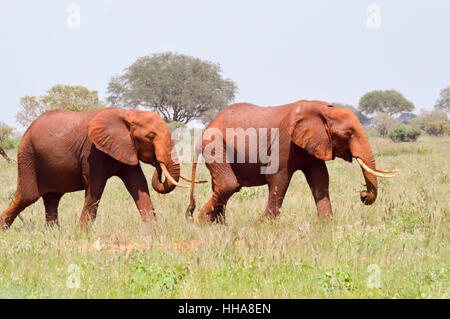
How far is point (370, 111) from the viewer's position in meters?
68.9

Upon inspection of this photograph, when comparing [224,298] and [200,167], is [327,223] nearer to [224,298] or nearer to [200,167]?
[224,298]

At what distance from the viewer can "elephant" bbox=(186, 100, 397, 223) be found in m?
7.96

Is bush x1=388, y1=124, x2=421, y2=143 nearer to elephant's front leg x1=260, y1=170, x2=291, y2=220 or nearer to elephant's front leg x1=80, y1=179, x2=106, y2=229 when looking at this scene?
elephant's front leg x1=260, y1=170, x2=291, y2=220

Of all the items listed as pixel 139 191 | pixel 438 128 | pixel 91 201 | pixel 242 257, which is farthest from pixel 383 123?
pixel 242 257

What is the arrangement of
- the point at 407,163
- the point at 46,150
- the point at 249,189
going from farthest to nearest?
the point at 407,163, the point at 249,189, the point at 46,150

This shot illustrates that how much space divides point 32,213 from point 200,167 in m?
9.73

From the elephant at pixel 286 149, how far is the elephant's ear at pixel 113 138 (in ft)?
4.00

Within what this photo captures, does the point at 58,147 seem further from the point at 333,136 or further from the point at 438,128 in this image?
the point at 438,128

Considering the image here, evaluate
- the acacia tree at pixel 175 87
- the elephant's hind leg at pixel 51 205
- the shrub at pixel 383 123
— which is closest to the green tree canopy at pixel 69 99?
the acacia tree at pixel 175 87

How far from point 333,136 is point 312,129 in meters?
0.33

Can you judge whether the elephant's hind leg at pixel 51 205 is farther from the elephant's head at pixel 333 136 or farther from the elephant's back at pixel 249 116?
the elephant's head at pixel 333 136

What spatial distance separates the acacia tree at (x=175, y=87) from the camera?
159 ft

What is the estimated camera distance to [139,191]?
8555mm

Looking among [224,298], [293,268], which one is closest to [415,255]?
[293,268]
